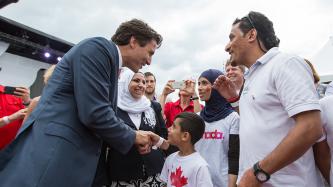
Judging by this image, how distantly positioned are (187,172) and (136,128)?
63cm

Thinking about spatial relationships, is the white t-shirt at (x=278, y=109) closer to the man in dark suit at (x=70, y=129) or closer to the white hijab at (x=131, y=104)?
the man in dark suit at (x=70, y=129)

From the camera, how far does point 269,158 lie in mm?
1397

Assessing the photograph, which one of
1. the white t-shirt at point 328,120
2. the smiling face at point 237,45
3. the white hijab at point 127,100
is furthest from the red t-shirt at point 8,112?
the white t-shirt at point 328,120

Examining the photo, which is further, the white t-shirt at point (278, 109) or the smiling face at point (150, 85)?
the smiling face at point (150, 85)

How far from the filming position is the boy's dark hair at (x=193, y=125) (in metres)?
2.83

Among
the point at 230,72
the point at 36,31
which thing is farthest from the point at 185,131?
the point at 36,31

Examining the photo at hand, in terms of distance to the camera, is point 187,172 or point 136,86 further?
point 136,86

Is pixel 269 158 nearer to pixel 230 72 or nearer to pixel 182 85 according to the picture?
pixel 230 72

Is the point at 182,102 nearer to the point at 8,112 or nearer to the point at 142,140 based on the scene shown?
the point at 142,140

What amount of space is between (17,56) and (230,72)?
8344 mm

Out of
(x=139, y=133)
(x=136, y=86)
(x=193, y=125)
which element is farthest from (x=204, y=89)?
(x=139, y=133)

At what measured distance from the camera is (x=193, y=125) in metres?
2.86

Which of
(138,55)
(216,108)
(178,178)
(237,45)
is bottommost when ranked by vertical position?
(178,178)

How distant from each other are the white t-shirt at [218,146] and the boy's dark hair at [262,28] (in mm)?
980
